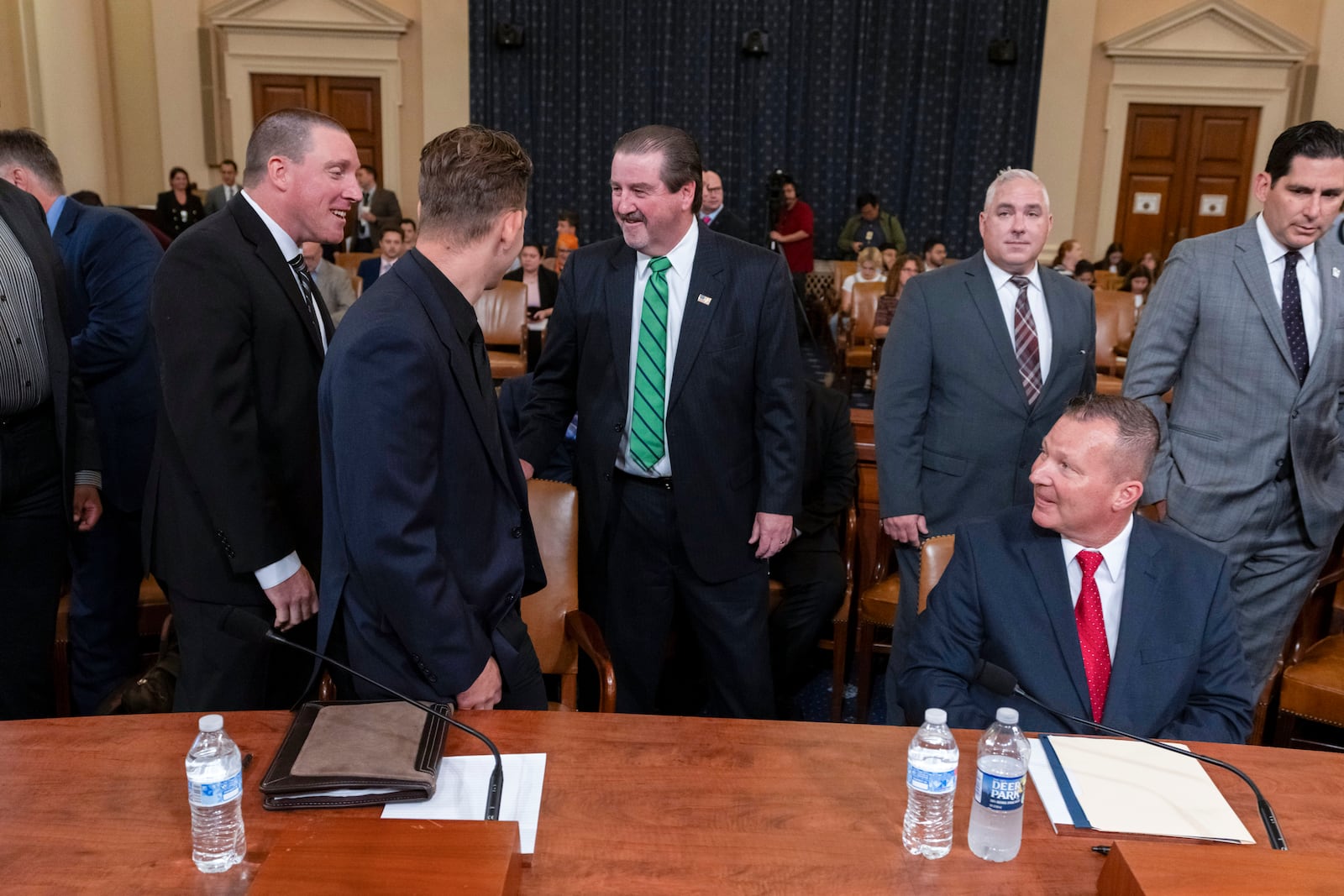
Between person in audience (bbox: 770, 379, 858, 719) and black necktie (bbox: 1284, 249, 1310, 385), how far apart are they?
1.32 meters

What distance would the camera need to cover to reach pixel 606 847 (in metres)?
1.42

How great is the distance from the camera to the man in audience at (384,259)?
734cm

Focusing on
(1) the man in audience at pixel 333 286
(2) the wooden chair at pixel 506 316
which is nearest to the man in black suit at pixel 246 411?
(2) the wooden chair at pixel 506 316

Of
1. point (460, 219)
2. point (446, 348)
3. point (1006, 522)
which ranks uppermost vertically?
point (460, 219)

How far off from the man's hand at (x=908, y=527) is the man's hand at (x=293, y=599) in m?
1.44

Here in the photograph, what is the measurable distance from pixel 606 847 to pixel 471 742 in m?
0.34

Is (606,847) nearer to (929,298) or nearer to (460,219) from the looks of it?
(460,219)

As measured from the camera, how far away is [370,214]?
11.2m

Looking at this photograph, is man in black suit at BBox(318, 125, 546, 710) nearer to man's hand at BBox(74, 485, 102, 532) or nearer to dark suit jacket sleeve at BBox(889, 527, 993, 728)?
dark suit jacket sleeve at BBox(889, 527, 993, 728)

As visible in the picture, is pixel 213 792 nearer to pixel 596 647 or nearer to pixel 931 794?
pixel 931 794

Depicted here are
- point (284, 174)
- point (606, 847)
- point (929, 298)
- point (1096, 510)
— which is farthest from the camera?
point (929, 298)

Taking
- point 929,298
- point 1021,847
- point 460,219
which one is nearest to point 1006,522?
point 1021,847

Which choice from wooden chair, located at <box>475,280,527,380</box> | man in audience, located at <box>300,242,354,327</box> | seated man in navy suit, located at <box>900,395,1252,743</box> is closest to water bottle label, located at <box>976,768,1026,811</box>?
seated man in navy suit, located at <box>900,395,1252,743</box>

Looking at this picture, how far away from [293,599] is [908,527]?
4.94 feet
